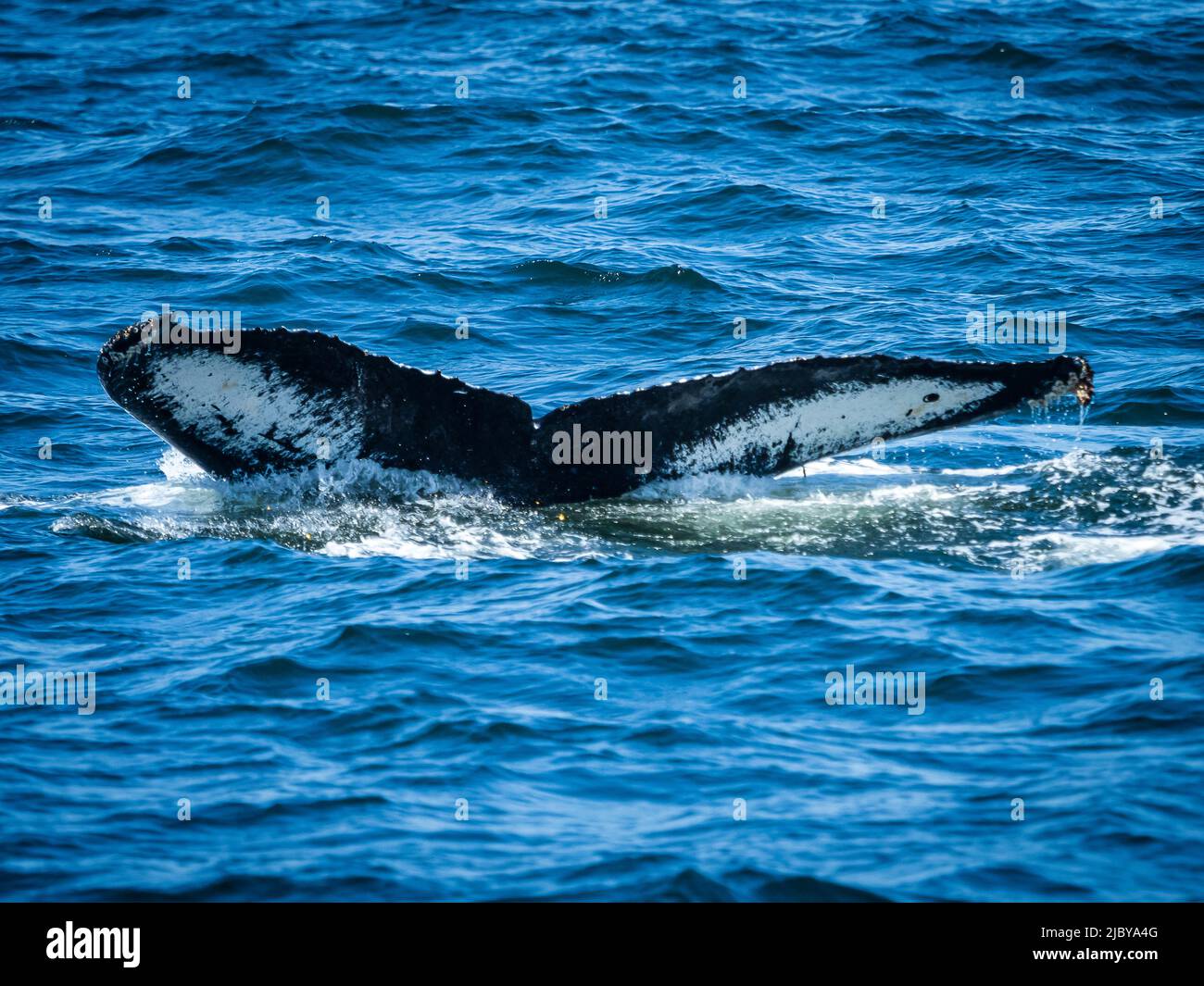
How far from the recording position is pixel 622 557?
9180 millimetres

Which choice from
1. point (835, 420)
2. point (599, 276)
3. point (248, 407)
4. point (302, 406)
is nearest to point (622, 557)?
point (835, 420)

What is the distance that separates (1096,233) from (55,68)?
18.7m

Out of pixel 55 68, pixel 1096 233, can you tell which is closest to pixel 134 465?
pixel 1096 233

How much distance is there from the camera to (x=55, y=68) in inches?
1063

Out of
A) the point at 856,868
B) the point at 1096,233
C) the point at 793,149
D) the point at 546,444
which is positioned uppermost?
the point at 793,149

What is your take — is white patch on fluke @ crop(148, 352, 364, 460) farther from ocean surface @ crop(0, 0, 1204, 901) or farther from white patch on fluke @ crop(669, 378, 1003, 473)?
white patch on fluke @ crop(669, 378, 1003, 473)

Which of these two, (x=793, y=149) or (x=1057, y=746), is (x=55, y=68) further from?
(x=1057, y=746)
